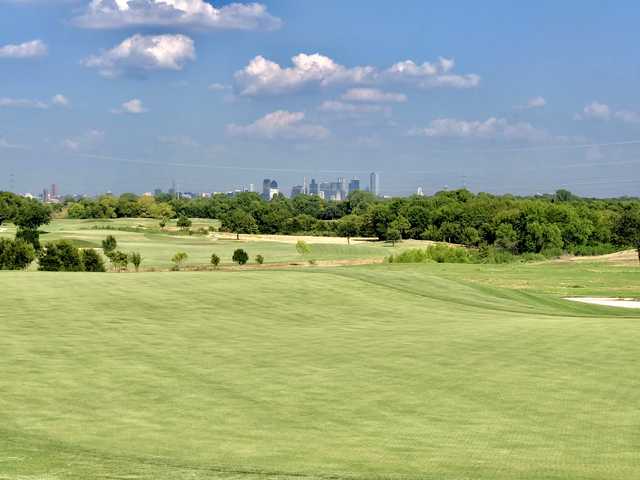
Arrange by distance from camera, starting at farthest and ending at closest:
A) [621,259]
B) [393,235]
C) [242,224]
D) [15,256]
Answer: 1. [242,224]
2. [393,235]
3. [621,259]
4. [15,256]

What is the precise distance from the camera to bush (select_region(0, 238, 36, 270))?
80.2 metres

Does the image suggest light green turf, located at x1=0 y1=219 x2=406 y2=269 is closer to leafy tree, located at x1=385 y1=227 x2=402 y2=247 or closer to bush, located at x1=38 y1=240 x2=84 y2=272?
leafy tree, located at x1=385 y1=227 x2=402 y2=247

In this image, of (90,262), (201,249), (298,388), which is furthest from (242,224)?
(298,388)

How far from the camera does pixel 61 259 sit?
79875 mm

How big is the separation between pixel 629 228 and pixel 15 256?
115134 millimetres

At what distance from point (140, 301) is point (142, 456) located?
25816mm

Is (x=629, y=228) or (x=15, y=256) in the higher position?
(x=629, y=228)

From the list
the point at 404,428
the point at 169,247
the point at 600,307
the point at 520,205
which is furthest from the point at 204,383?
the point at 520,205

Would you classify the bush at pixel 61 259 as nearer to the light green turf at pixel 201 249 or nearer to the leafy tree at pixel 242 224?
the light green turf at pixel 201 249

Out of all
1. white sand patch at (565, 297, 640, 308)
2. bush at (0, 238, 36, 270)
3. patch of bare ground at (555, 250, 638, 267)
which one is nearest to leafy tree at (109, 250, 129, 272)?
bush at (0, 238, 36, 270)

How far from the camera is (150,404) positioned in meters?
20.8

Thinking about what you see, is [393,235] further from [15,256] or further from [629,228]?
[15,256]

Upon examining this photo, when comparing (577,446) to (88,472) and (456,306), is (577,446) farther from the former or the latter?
(456,306)

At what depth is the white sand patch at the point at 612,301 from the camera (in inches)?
2440
